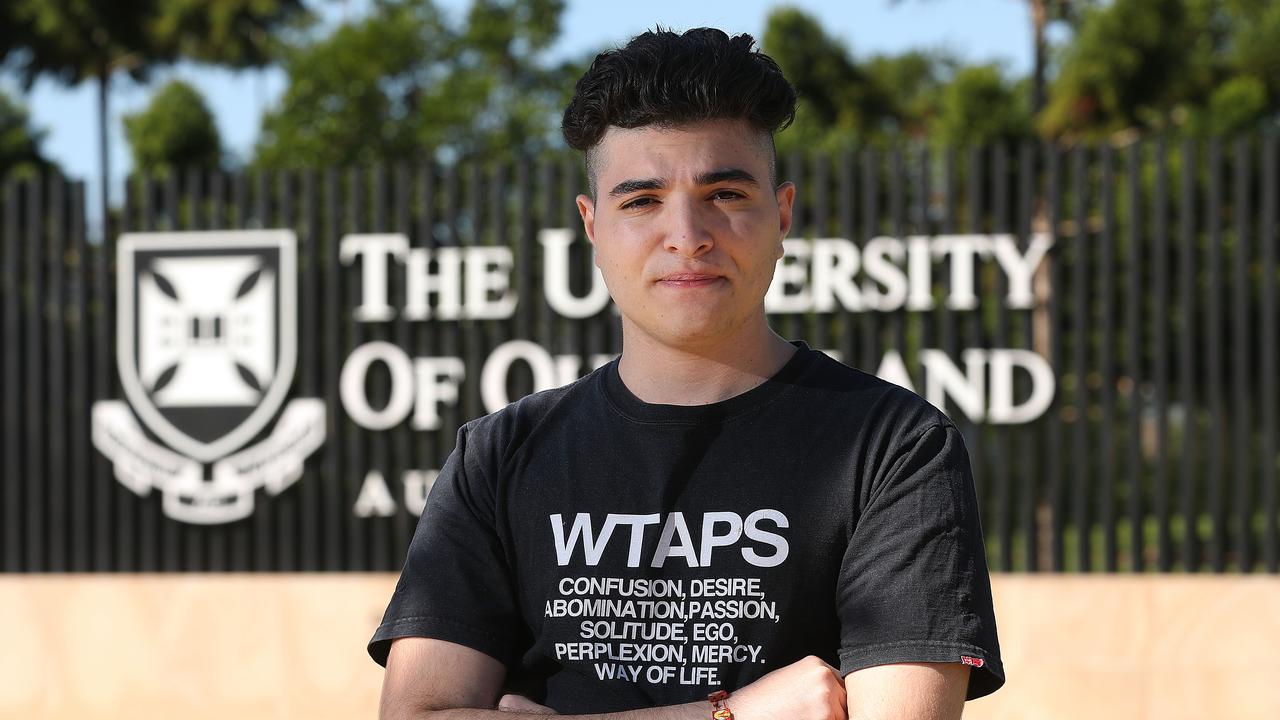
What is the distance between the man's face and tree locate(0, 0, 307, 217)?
23.8 metres

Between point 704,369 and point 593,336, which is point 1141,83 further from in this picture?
point 704,369

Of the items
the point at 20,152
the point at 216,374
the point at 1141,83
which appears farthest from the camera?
the point at 20,152

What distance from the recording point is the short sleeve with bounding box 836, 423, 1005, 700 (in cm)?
182

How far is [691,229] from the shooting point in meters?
1.92

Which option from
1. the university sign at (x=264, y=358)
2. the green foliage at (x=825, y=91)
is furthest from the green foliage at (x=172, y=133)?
the university sign at (x=264, y=358)

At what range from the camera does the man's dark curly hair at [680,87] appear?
1.95 meters

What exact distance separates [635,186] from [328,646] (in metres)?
5.28

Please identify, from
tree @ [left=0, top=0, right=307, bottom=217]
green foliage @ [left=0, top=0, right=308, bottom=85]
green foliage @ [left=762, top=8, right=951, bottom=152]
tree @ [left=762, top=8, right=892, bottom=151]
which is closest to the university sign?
green foliage @ [left=762, top=8, right=951, bottom=152]

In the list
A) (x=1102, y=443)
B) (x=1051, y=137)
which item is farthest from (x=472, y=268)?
(x=1051, y=137)

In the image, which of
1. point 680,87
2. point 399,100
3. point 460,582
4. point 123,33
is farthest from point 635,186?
point 123,33

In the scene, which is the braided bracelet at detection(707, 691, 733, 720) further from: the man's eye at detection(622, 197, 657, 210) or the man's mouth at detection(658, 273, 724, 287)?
the man's eye at detection(622, 197, 657, 210)

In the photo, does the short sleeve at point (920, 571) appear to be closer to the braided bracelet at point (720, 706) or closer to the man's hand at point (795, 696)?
the man's hand at point (795, 696)

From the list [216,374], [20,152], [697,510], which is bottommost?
[697,510]

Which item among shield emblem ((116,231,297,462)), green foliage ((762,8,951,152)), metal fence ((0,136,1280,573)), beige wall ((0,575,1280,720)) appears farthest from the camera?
green foliage ((762,8,951,152))
